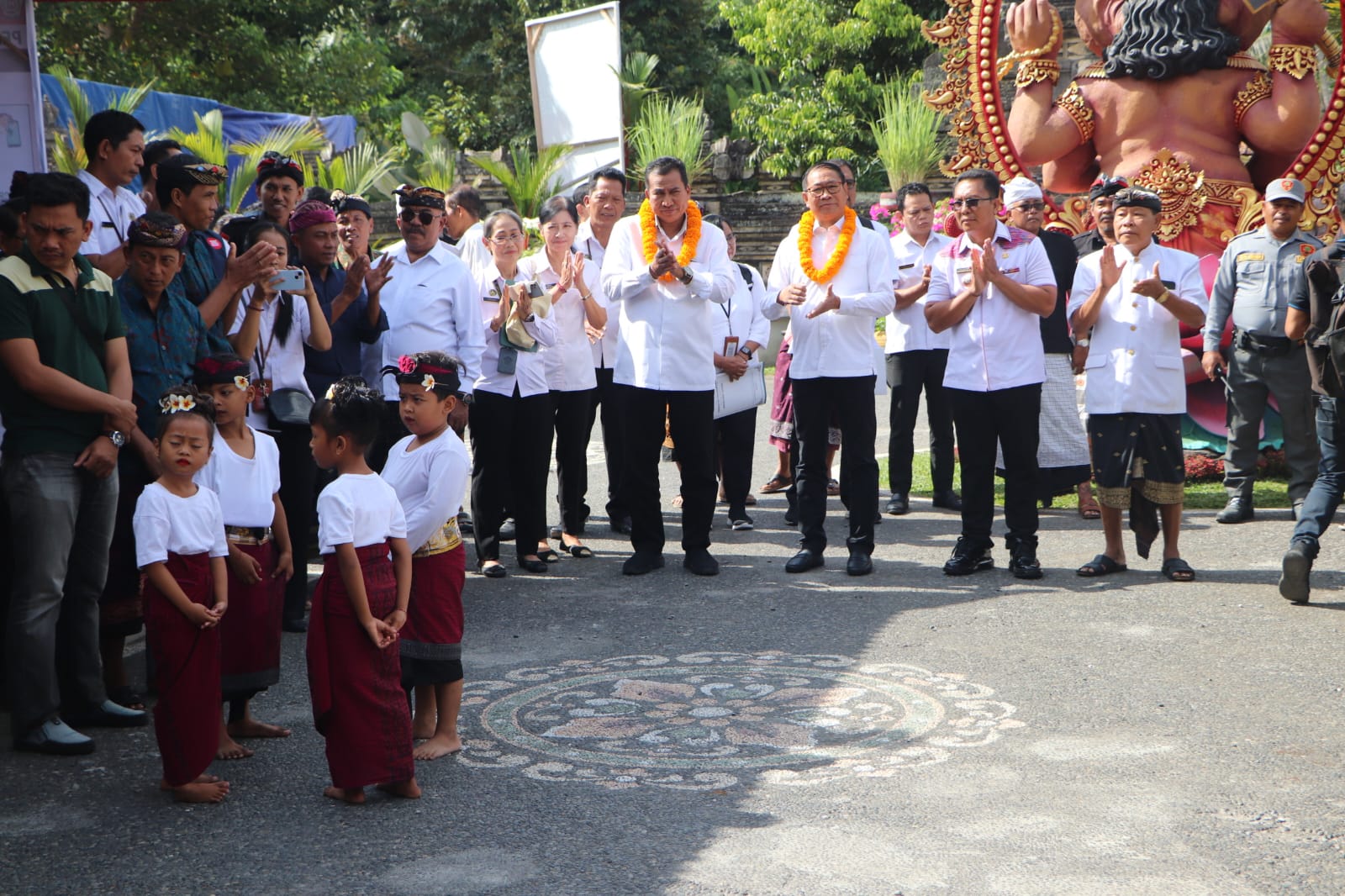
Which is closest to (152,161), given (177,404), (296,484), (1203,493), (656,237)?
(296,484)

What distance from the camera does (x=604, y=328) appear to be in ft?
25.6

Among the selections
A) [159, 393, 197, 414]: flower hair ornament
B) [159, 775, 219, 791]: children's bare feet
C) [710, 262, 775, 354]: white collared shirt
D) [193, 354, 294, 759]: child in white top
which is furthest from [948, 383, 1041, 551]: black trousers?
[159, 775, 219, 791]: children's bare feet

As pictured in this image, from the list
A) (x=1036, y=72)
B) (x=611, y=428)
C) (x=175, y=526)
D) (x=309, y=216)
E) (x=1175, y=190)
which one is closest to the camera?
(x=175, y=526)

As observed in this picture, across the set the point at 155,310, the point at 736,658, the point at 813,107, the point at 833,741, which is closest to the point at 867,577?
the point at 736,658

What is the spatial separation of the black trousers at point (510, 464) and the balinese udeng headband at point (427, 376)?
8.16ft

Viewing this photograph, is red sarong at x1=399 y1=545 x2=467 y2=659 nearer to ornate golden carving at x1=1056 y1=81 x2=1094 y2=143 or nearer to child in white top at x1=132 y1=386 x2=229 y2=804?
child in white top at x1=132 y1=386 x2=229 y2=804

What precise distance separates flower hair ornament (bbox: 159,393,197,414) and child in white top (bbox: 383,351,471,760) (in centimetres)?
61

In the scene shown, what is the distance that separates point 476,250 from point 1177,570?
378 cm

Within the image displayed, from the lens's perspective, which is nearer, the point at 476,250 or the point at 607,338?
the point at 476,250

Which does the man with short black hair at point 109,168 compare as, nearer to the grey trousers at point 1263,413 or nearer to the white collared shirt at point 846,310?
the white collared shirt at point 846,310

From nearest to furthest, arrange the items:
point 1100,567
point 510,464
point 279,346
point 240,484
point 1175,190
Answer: point 240,484, point 279,346, point 1100,567, point 510,464, point 1175,190

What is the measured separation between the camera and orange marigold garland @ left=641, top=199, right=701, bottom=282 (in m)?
6.86

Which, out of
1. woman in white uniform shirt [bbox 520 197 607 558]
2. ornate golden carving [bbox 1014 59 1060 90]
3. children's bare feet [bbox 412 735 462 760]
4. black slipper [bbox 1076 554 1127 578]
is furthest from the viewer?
ornate golden carving [bbox 1014 59 1060 90]

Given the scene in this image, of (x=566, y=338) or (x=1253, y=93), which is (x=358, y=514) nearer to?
(x=566, y=338)
